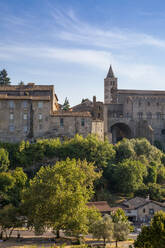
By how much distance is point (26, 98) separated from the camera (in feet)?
210

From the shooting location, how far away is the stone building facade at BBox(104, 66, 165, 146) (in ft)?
259

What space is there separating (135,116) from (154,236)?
5122cm

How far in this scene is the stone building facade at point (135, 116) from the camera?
259 feet

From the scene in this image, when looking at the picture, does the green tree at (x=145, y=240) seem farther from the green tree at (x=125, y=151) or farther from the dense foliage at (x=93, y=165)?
the green tree at (x=125, y=151)

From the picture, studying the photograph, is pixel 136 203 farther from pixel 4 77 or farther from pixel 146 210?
pixel 4 77

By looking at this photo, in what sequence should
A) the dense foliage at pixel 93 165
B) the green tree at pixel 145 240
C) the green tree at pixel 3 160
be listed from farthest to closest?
the green tree at pixel 3 160
the dense foliage at pixel 93 165
the green tree at pixel 145 240

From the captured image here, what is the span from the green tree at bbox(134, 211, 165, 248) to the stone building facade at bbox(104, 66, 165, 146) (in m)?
46.3

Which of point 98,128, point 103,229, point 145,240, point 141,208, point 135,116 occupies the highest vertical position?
point 135,116

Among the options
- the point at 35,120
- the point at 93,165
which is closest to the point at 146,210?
the point at 93,165

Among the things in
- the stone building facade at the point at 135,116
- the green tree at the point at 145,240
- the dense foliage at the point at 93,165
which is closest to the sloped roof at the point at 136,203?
the dense foliage at the point at 93,165

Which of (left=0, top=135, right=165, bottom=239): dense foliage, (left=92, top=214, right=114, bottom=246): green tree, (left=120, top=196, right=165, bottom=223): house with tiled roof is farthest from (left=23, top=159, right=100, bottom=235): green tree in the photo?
(left=120, top=196, right=165, bottom=223): house with tiled roof

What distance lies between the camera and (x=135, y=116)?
265ft

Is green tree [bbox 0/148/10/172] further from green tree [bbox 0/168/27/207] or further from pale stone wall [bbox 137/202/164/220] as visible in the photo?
pale stone wall [bbox 137/202/164/220]

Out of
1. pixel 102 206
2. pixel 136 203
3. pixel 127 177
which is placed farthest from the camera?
pixel 127 177
